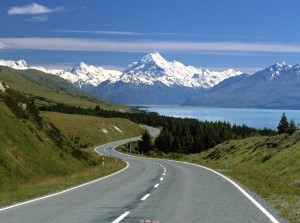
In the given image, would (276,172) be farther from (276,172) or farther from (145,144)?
(145,144)

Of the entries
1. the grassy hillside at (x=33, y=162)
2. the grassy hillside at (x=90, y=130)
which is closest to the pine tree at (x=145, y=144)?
the grassy hillside at (x=90, y=130)

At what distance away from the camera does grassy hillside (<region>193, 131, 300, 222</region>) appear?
16.6 meters

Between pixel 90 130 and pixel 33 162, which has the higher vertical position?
pixel 33 162

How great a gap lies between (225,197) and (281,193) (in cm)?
290

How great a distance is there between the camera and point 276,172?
131 ft

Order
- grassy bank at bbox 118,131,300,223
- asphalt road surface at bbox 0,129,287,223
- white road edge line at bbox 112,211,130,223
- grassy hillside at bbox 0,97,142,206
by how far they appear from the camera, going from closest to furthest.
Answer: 1. white road edge line at bbox 112,211,130,223
2. asphalt road surface at bbox 0,129,287,223
3. grassy bank at bbox 118,131,300,223
4. grassy hillside at bbox 0,97,142,206

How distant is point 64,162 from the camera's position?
41.2 m

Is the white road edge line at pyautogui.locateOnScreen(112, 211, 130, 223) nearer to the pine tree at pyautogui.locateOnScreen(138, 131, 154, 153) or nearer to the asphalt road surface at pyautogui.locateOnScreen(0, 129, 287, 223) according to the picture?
the asphalt road surface at pyautogui.locateOnScreen(0, 129, 287, 223)

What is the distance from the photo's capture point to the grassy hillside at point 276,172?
54.6 feet

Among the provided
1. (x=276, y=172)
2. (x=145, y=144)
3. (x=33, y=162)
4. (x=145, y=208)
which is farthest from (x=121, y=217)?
(x=145, y=144)

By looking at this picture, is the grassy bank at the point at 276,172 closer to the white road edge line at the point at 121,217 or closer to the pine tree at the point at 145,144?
the white road edge line at the point at 121,217

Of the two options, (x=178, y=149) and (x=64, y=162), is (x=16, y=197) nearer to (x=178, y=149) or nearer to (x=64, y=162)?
(x=64, y=162)


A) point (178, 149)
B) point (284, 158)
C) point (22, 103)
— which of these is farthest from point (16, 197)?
point (178, 149)

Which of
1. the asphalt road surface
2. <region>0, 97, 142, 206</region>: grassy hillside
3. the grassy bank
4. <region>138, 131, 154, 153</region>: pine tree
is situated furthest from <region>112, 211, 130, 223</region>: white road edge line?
<region>138, 131, 154, 153</region>: pine tree
